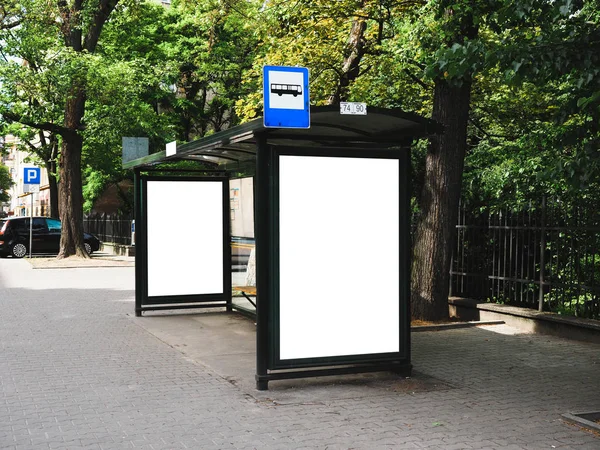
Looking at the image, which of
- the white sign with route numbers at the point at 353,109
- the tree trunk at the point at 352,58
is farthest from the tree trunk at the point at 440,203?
the white sign with route numbers at the point at 353,109

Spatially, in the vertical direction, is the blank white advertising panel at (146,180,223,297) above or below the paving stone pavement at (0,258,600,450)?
above

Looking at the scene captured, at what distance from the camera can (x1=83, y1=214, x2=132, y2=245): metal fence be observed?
3312 centimetres

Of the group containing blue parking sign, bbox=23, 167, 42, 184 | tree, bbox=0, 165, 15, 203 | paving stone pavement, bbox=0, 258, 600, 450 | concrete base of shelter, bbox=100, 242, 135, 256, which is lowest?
paving stone pavement, bbox=0, 258, 600, 450

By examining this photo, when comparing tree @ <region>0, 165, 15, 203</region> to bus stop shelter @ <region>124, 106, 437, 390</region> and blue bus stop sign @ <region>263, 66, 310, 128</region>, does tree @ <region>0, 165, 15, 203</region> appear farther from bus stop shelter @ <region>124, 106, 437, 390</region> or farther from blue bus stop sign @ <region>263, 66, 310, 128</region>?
blue bus stop sign @ <region>263, 66, 310, 128</region>

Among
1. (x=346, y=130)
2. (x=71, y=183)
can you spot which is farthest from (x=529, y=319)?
(x=71, y=183)

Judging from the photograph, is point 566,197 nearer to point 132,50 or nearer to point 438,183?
point 438,183

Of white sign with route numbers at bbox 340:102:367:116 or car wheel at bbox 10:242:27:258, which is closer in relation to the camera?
white sign with route numbers at bbox 340:102:367:116

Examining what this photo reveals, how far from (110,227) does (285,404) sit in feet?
101

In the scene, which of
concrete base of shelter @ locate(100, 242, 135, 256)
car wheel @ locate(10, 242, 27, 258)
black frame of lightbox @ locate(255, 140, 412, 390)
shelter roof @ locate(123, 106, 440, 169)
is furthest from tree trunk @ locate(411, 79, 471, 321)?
car wheel @ locate(10, 242, 27, 258)

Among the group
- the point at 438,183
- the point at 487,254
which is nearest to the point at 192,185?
the point at 438,183

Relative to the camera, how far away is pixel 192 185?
12.4m

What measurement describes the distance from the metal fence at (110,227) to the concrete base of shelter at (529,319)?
73.9ft

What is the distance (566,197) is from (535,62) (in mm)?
4993

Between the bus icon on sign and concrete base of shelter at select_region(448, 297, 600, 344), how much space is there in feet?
16.7
